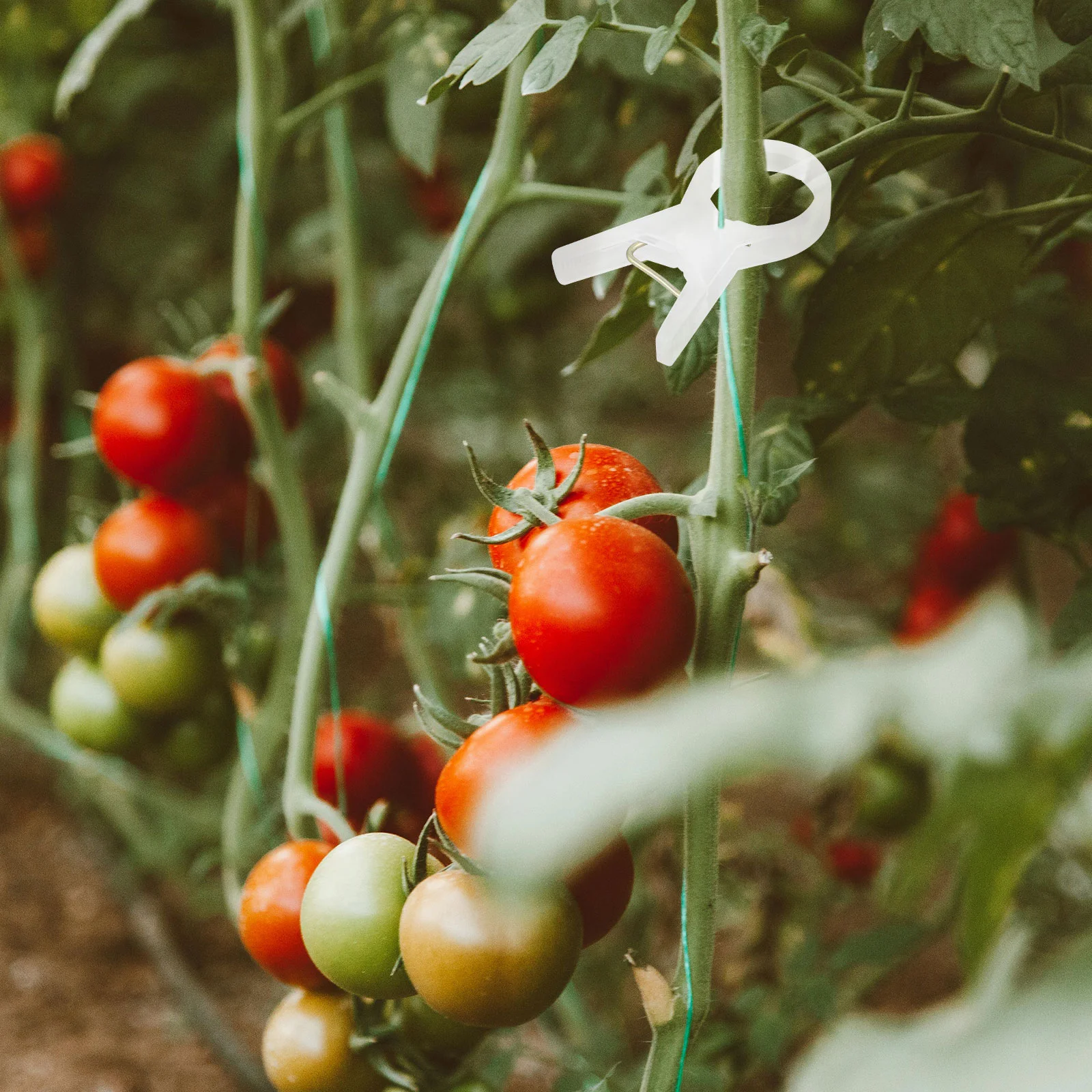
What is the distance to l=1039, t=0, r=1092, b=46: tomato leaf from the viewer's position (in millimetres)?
454

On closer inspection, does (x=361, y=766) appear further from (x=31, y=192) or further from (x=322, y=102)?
(x=31, y=192)

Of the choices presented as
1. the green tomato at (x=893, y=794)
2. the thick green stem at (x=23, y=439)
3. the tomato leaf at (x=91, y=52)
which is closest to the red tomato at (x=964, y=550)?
the green tomato at (x=893, y=794)

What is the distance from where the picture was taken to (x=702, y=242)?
0.39m

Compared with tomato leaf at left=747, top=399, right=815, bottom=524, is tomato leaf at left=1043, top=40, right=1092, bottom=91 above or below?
above

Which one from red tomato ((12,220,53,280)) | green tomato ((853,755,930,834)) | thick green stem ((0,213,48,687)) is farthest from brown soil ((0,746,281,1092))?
red tomato ((12,220,53,280))

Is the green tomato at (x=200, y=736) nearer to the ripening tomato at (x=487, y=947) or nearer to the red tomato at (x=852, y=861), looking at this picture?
the ripening tomato at (x=487, y=947)

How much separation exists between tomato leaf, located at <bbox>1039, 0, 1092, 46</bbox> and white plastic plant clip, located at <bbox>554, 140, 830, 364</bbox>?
161 mm

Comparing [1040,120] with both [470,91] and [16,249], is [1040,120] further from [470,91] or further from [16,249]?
[16,249]

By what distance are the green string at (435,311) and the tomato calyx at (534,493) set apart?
21cm

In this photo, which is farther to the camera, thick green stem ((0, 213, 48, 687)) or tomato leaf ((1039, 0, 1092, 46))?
thick green stem ((0, 213, 48, 687))

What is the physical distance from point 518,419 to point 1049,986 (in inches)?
44.5

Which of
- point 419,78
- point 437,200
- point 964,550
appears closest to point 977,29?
point 419,78

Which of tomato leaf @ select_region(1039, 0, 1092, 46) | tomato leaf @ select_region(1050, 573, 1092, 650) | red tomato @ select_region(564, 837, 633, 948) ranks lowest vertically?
tomato leaf @ select_region(1050, 573, 1092, 650)

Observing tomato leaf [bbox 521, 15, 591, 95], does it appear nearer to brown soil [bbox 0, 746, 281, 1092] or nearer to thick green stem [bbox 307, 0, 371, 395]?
thick green stem [bbox 307, 0, 371, 395]
